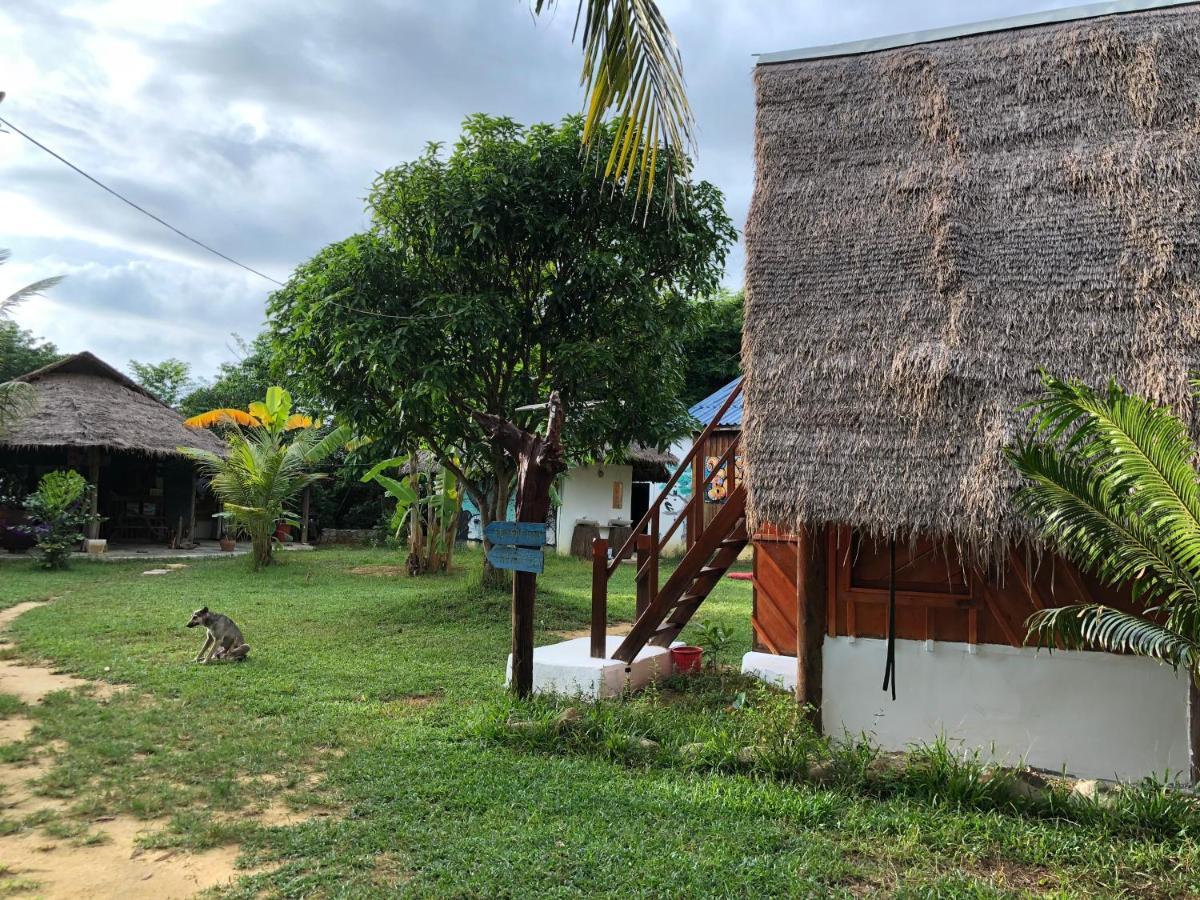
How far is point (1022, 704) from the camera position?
5.73 meters

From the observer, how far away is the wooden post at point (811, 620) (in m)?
5.88

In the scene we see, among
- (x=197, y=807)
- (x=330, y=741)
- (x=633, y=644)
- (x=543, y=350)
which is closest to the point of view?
(x=197, y=807)

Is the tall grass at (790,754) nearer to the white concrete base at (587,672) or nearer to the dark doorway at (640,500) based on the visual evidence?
the white concrete base at (587,672)

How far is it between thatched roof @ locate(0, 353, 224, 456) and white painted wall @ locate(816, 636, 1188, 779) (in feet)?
51.1

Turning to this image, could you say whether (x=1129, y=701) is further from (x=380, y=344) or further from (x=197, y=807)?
(x=380, y=344)

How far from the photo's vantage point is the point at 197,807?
4676mm

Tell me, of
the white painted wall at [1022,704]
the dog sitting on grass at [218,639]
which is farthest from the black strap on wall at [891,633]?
the dog sitting on grass at [218,639]

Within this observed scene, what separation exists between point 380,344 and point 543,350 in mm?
2223

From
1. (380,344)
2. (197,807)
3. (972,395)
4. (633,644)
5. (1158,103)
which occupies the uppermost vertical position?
(1158,103)

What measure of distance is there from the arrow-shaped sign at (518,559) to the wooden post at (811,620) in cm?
196

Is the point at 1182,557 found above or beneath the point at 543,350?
beneath

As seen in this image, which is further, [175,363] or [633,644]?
[175,363]

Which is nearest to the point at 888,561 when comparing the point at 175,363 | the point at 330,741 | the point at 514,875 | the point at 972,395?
the point at 972,395

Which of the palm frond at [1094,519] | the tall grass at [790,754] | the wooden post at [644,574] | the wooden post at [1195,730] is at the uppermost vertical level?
the palm frond at [1094,519]
